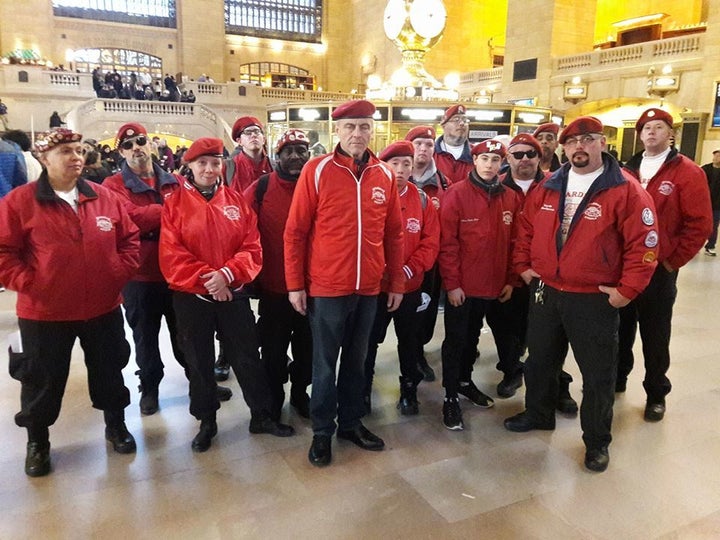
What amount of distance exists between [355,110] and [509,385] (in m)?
2.65

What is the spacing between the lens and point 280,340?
3734 mm

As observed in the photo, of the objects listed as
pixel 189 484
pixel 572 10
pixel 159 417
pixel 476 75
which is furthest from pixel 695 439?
pixel 476 75

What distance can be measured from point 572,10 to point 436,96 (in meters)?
11.3

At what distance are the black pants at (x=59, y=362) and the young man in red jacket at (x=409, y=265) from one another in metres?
1.68

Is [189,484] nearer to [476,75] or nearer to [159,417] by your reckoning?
[159,417]

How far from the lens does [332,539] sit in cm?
257

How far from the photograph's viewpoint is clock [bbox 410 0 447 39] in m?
14.4

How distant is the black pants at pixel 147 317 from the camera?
383cm

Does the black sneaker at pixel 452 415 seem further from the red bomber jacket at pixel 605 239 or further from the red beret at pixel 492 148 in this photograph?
the red beret at pixel 492 148

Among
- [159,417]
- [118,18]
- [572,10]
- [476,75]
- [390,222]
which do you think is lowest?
[159,417]

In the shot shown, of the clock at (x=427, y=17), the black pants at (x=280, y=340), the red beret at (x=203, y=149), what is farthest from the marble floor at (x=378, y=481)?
the clock at (x=427, y=17)

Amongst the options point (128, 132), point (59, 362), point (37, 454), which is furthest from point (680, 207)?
point (37, 454)

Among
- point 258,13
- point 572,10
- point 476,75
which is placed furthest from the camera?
point 258,13

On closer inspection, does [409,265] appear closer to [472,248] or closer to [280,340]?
[472,248]
